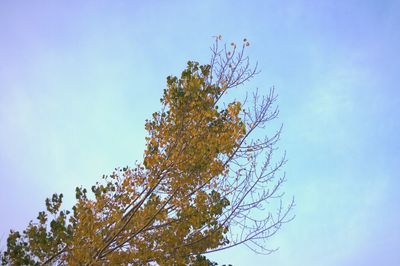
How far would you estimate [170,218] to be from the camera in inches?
253

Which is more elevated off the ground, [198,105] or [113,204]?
[198,105]

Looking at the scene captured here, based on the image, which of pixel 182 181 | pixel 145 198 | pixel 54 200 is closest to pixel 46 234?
pixel 54 200

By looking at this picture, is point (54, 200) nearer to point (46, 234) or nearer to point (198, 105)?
point (46, 234)

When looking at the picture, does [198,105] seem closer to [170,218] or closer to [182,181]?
[182,181]

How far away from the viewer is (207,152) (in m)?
6.25

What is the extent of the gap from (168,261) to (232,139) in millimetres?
2340

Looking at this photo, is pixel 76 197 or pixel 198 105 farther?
pixel 76 197

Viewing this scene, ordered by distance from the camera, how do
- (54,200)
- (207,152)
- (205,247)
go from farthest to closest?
(54,200), (205,247), (207,152)

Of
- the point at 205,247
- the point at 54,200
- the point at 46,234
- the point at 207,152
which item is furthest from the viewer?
the point at 54,200

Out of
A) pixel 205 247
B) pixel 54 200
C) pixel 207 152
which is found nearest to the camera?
pixel 207 152

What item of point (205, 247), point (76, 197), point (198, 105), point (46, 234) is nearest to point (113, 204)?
point (76, 197)

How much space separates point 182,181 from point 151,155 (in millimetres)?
752

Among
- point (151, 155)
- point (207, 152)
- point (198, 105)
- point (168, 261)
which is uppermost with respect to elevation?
point (198, 105)

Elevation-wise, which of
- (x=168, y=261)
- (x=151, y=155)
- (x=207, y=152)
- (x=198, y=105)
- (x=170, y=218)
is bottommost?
(x=168, y=261)
